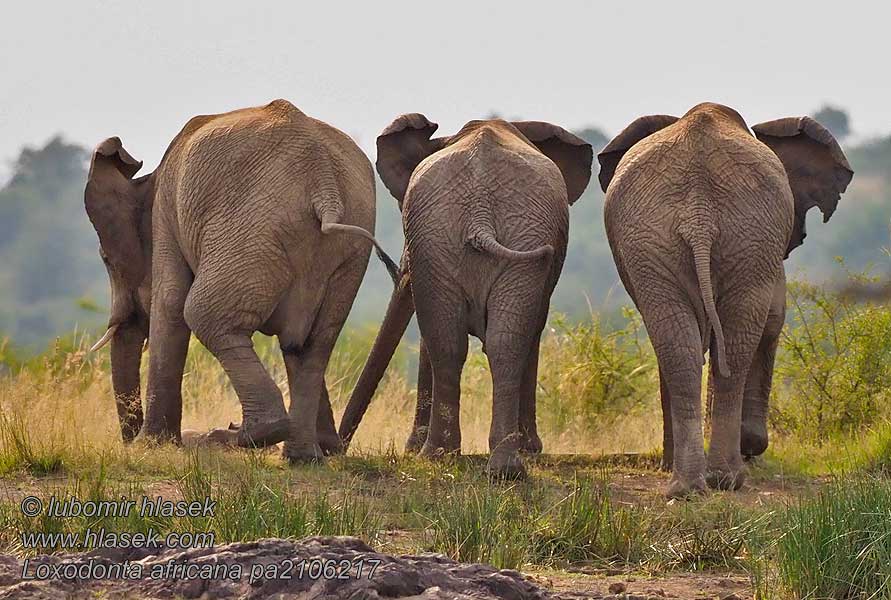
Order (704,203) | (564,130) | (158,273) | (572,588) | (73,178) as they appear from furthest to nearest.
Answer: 1. (73,178)
2. (564,130)
3. (158,273)
4. (704,203)
5. (572,588)

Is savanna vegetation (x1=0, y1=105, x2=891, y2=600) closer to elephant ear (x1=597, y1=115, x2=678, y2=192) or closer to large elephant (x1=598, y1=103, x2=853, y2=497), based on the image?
large elephant (x1=598, y1=103, x2=853, y2=497)

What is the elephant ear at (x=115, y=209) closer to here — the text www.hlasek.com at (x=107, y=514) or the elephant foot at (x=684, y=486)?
the text www.hlasek.com at (x=107, y=514)

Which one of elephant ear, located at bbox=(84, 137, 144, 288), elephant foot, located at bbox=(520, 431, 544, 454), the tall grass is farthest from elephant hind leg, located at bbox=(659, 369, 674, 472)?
the tall grass

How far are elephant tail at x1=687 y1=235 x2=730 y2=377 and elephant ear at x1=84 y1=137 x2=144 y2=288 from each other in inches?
165

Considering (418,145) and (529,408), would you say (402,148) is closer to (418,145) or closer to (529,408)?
(418,145)

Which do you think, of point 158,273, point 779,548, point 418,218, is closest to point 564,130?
point 418,218

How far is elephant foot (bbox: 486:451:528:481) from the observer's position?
9141 millimetres

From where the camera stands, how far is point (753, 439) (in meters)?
10.5

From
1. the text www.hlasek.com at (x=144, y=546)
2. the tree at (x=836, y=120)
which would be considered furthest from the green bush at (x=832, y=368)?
the tree at (x=836, y=120)

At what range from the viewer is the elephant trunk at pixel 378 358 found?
1138 centimetres

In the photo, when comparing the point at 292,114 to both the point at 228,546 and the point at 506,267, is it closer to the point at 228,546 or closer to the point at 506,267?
the point at 506,267

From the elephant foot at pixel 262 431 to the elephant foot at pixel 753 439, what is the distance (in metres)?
3.02

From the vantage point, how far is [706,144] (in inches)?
365

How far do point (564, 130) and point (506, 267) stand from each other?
259 centimetres
